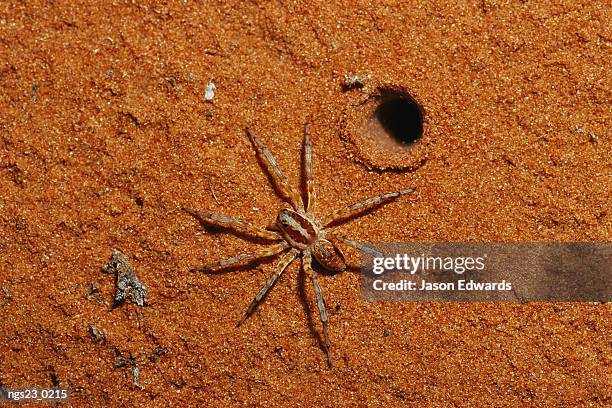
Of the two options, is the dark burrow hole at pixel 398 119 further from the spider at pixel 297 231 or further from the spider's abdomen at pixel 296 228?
the spider's abdomen at pixel 296 228

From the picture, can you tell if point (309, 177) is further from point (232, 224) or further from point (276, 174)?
point (232, 224)

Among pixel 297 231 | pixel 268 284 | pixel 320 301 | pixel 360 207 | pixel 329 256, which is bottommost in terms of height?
pixel 320 301

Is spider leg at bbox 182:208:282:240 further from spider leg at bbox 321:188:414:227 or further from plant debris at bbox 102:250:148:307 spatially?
plant debris at bbox 102:250:148:307

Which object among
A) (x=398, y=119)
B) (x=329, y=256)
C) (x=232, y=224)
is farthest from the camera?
(x=398, y=119)

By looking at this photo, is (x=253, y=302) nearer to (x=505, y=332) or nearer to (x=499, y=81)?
(x=505, y=332)

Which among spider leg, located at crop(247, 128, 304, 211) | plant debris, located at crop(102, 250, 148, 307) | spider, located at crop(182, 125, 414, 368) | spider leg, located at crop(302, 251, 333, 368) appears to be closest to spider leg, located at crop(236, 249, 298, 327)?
spider, located at crop(182, 125, 414, 368)

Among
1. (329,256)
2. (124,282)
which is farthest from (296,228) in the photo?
(124,282)

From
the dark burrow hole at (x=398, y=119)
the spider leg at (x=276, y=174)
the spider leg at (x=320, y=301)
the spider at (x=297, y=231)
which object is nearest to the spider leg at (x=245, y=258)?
the spider at (x=297, y=231)

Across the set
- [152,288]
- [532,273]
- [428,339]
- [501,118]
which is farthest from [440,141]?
[152,288]
